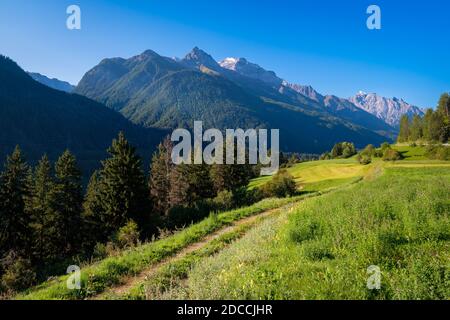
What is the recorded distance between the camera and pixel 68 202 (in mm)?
43438

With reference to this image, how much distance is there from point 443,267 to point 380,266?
138 centimetres

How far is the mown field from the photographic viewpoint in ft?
24.7

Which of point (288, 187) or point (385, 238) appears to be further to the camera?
point (288, 187)

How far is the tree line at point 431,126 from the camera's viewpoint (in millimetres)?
94875

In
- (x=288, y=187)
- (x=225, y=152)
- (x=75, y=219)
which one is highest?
(x=225, y=152)

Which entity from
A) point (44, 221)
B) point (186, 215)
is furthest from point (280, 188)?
point (44, 221)

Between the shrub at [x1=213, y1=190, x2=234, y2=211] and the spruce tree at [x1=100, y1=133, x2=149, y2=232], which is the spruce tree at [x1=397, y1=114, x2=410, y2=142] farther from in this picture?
the spruce tree at [x1=100, y1=133, x2=149, y2=232]

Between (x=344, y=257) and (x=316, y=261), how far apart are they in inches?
35.3

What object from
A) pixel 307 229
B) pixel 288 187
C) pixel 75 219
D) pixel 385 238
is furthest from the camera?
pixel 288 187

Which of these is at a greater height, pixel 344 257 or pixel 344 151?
pixel 344 151

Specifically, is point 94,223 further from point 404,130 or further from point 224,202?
point 404,130

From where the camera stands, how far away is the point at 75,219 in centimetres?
4422
